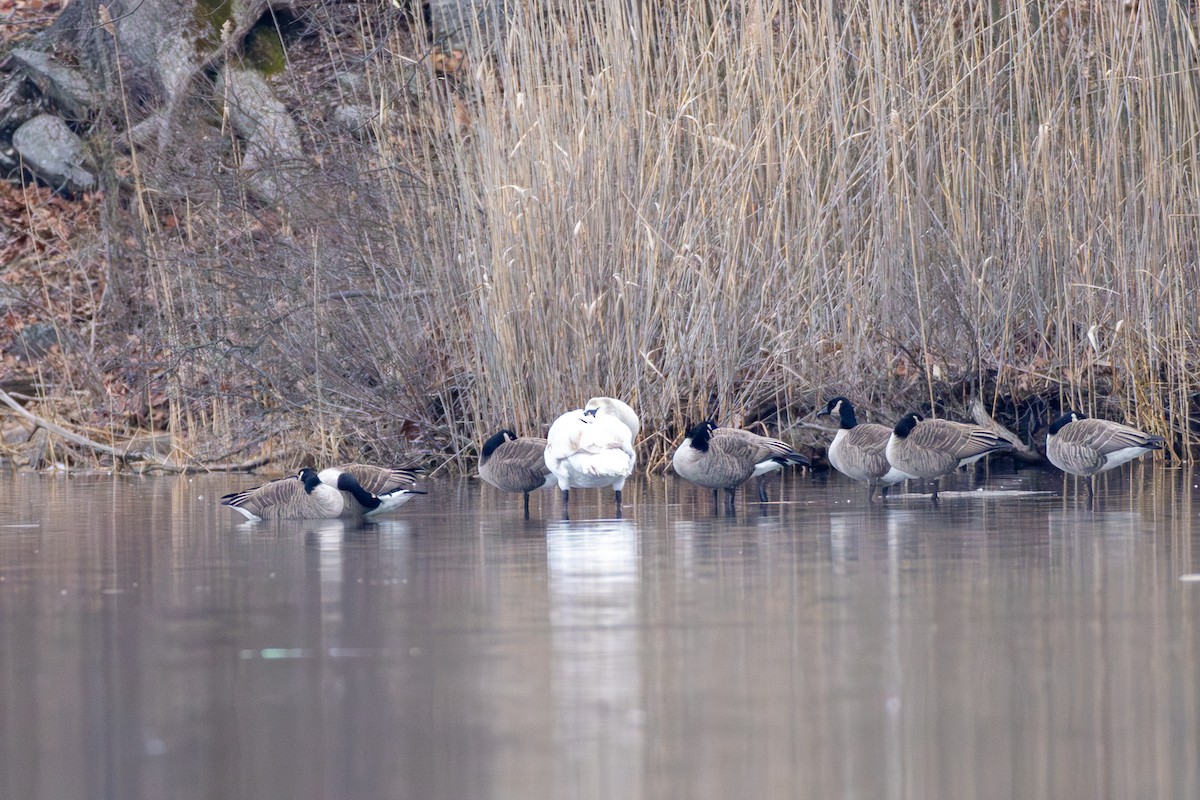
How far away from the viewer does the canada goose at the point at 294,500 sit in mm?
9203

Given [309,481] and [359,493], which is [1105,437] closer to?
[359,493]

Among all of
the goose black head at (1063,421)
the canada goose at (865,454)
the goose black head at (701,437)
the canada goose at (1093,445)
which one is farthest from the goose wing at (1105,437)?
the goose black head at (701,437)

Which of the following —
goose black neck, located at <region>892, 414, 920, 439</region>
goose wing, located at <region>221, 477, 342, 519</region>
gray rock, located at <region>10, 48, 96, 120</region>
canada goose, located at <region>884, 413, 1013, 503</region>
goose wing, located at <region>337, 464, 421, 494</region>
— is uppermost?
gray rock, located at <region>10, 48, 96, 120</region>

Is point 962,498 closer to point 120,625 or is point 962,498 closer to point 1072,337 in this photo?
point 1072,337

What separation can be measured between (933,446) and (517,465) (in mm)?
2277

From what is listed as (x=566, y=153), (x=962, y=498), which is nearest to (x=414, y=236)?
(x=566, y=153)

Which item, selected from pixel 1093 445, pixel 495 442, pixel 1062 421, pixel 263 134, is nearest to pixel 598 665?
pixel 495 442

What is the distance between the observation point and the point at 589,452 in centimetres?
881

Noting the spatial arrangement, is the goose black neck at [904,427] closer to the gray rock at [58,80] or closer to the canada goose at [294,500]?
the canada goose at [294,500]

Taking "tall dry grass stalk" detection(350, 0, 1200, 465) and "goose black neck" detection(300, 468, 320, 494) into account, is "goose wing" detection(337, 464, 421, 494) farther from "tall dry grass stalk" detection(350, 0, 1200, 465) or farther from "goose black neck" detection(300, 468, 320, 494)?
"tall dry grass stalk" detection(350, 0, 1200, 465)

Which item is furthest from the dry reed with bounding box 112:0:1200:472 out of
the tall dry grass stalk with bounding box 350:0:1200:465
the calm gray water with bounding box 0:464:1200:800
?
the calm gray water with bounding box 0:464:1200:800

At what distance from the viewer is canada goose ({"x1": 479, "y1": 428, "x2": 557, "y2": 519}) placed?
9.40 metres

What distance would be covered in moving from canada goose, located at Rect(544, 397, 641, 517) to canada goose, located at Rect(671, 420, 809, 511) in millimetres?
362

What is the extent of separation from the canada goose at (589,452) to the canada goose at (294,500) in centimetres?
102
